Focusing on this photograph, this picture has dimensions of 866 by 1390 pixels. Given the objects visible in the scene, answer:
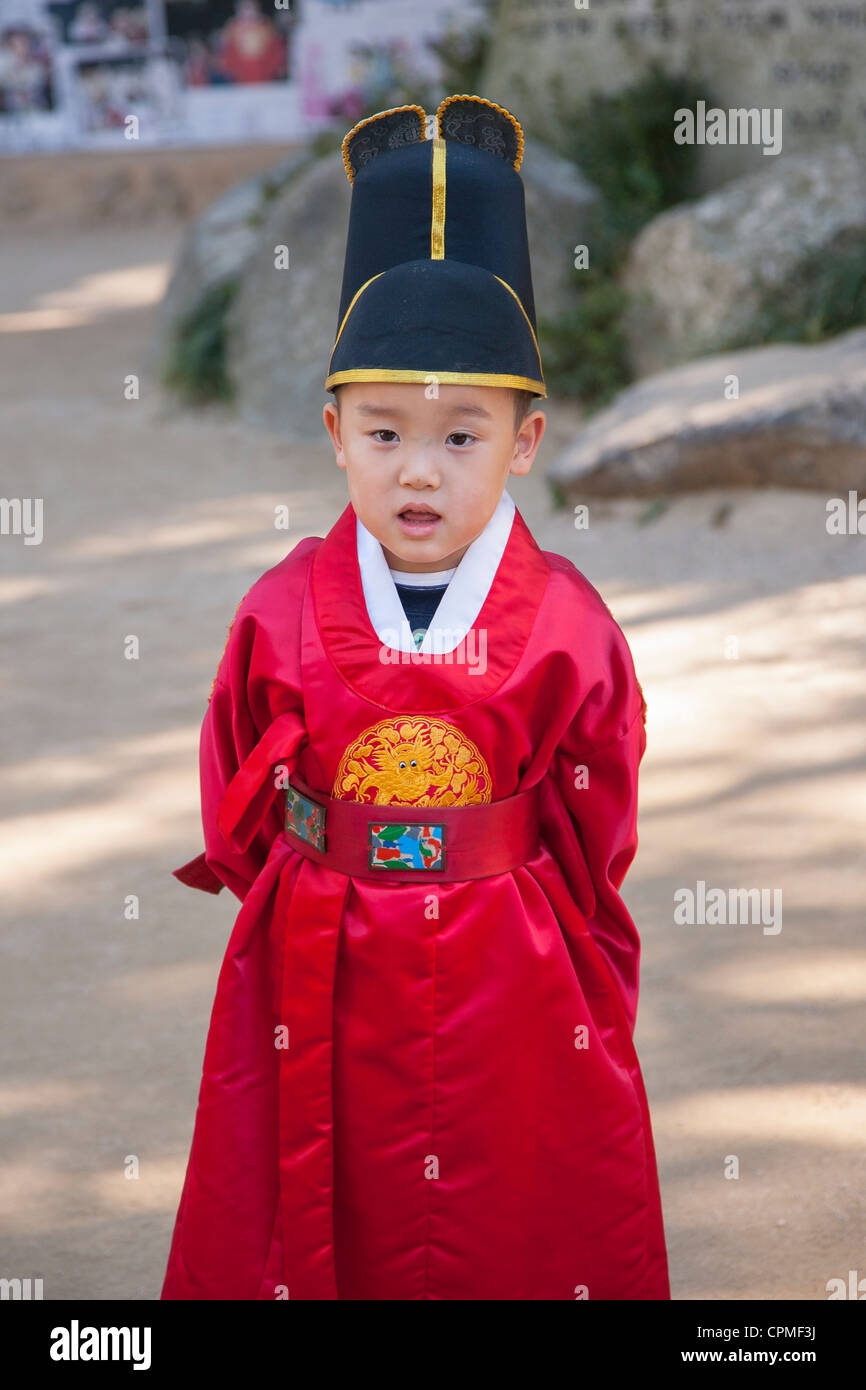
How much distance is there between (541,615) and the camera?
162 centimetres

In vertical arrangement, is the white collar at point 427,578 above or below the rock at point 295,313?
below

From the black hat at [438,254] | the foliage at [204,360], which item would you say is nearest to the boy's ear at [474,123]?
the black hat at [438,254]

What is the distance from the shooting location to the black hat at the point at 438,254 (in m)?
1.50

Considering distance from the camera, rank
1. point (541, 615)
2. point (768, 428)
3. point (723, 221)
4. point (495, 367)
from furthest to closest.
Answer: point (723, 221), point (768, 428), point (541, 615), point (495, 367)

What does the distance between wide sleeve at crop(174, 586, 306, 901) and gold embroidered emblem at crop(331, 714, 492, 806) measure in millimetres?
78

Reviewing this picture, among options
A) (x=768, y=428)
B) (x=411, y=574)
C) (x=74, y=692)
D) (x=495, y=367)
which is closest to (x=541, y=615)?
(x=411, y=574)

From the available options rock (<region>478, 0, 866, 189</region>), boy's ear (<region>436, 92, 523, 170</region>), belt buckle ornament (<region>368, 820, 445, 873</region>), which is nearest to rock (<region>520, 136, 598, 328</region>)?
rock (<region>478, 0, 866, 189</region>)

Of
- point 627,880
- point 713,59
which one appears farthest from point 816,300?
point 627,880

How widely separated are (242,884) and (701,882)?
1.51 m

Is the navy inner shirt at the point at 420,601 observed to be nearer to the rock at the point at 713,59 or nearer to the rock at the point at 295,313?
the rock at the point at 295,313

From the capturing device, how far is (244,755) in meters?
1.73

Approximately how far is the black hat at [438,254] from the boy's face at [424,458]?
0.08ft

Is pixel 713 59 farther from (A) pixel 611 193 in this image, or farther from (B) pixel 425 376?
(B) pixel 425 376

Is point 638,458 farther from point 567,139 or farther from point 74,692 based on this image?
point 567,139
